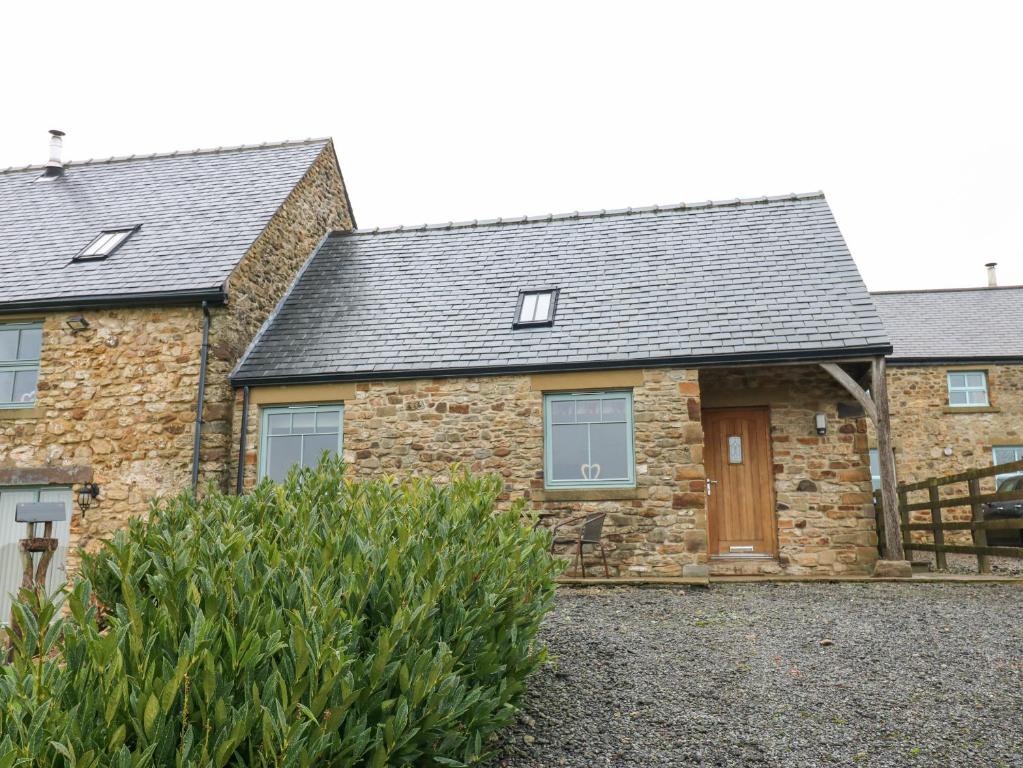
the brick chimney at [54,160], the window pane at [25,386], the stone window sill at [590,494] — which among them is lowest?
the stone window sill at [590,494]

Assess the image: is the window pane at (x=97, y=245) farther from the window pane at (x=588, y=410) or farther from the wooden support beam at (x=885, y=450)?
the wooden support beam at (x=885, y=450)

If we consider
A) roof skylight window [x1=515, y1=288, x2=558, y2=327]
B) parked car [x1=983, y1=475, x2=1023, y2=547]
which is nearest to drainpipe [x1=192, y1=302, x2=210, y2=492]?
roof skylight window [x1=515, y1=288, x2=558, y2=327]

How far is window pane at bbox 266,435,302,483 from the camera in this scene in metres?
10.6

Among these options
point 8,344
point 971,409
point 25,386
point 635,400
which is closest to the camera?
point 635,400

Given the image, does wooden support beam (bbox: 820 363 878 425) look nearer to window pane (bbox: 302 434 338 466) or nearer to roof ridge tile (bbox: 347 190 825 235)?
roof ridge tile (bbox: 347 190 825 235)

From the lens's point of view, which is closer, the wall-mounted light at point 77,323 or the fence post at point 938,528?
the fence post at point 938,528

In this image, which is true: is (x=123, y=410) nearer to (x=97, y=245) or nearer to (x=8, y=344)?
(x=8, y=344)

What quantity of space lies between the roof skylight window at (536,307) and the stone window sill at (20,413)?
6585mm

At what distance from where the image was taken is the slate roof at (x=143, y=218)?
36.1 ft

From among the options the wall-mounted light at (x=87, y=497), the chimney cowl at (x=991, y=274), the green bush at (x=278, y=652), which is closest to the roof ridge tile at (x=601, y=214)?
the wall-mounted light at (x=87, y=497)

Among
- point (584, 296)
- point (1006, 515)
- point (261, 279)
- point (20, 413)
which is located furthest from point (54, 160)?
point (1006, 515)

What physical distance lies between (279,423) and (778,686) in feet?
25.5

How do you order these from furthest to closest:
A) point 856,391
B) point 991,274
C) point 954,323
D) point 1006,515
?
point 991,274
point 954,323
point 1006,515
point 856,391

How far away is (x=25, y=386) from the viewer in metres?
11.0
